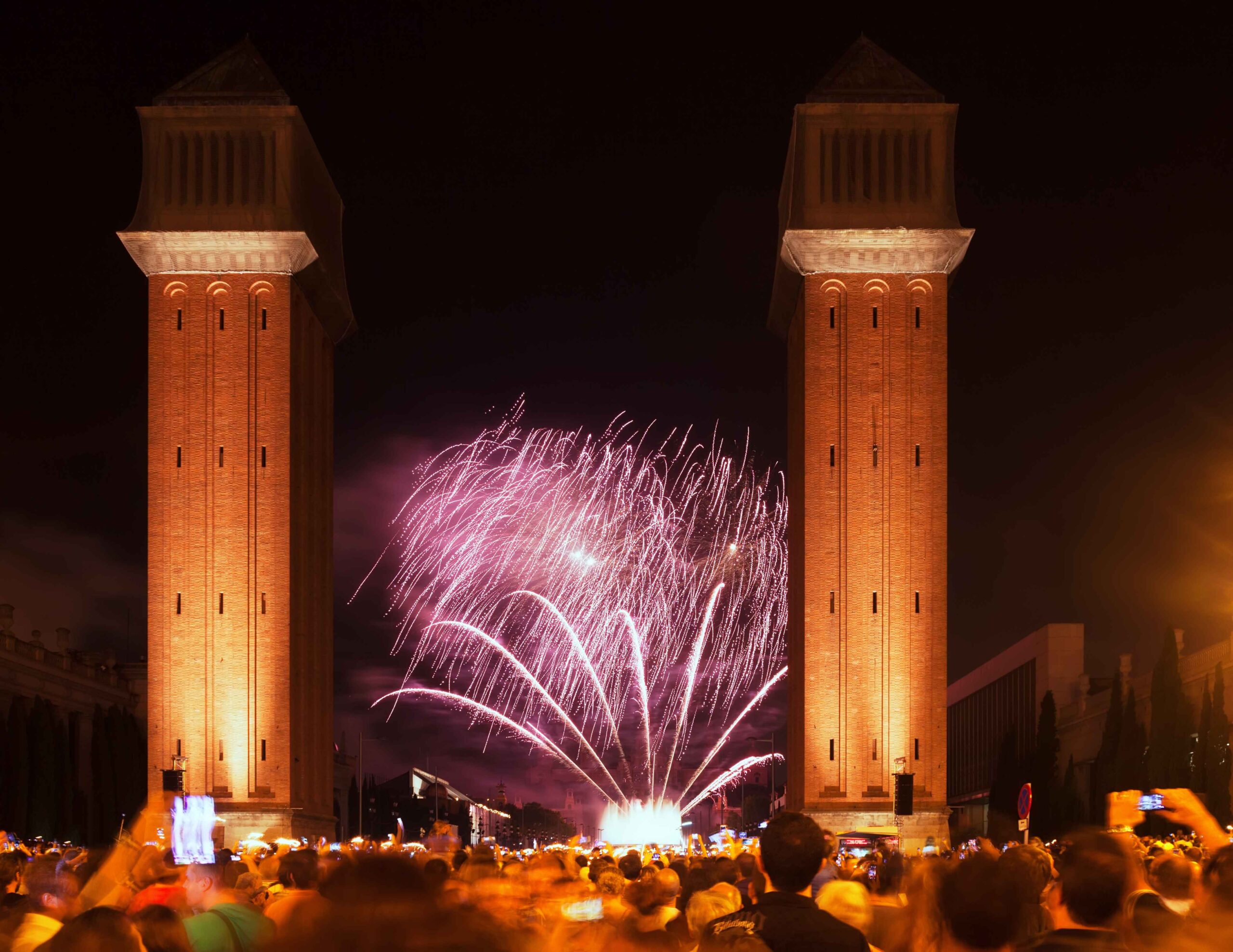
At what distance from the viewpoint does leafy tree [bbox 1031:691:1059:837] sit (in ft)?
182

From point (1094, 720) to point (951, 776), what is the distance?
4975cm

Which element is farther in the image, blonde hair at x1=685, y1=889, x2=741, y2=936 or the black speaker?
the black speaker

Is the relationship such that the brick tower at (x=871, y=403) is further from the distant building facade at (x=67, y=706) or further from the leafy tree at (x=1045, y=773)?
the distant building facade at (x=67, y=706)

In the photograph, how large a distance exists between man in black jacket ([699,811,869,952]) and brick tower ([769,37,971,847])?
1558 inches

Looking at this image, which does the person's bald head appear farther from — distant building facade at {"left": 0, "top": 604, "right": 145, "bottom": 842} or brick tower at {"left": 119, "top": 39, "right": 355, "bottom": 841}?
distant building facade at {"left": 0, "top": 604, "right": 145, "bottom": 842}

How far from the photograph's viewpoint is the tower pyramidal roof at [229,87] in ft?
150

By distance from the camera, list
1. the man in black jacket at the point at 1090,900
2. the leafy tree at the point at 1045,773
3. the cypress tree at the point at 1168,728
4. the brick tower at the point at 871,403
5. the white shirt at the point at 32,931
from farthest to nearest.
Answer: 1. the leafy tree at the point at 1045,773
2. the brick tower at the point at 871,403
3. the cypress tree at the point at 1168,728
4. the white shirt at the point at 32,931
5. the man in black jacket at the point at 1090,900

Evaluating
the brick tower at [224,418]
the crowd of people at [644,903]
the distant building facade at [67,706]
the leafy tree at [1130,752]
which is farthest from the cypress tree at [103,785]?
the crowd of people at [644,903]

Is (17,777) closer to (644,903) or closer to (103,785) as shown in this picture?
(103,785)

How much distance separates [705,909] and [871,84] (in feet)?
135

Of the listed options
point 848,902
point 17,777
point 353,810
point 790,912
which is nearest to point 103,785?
point 17,777

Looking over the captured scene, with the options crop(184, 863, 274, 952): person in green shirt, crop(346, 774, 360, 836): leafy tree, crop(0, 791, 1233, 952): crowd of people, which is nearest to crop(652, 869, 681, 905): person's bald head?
crop(0, 791, 1233, 952): crowd of people

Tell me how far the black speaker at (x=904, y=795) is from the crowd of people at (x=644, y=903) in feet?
→ 91.3

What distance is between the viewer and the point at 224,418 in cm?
4591
